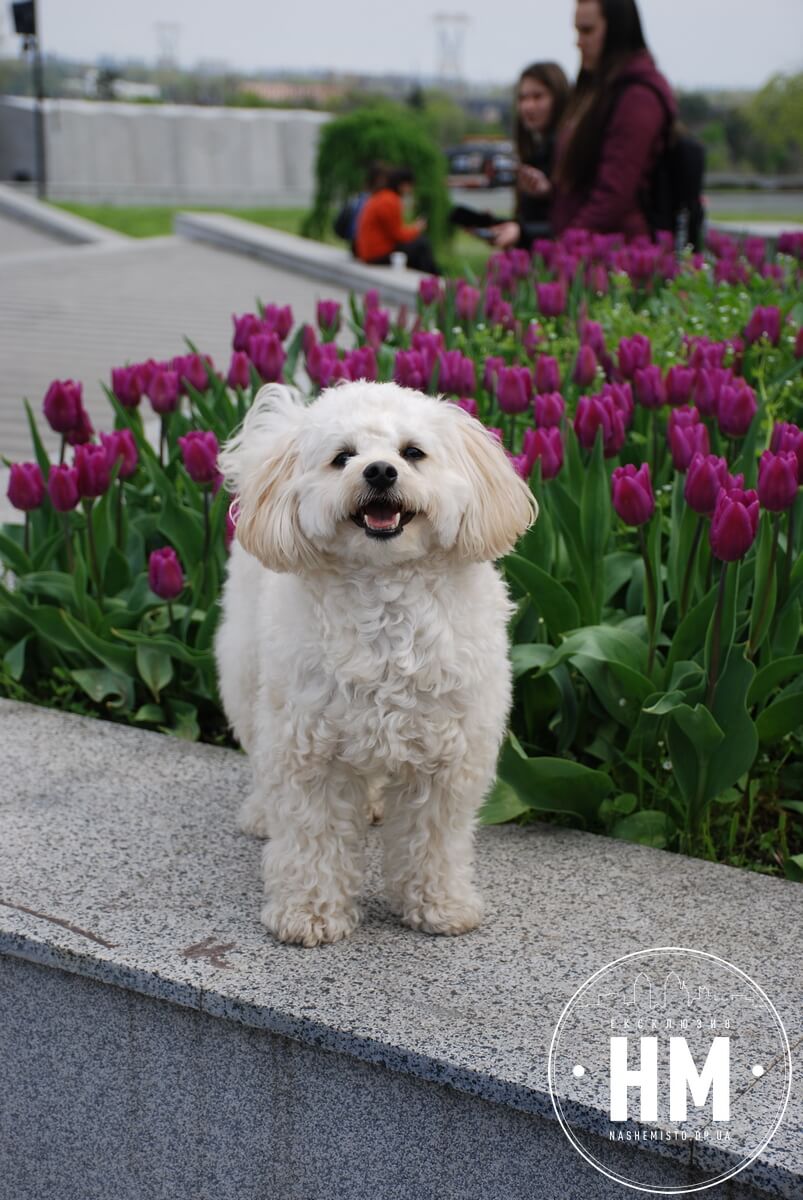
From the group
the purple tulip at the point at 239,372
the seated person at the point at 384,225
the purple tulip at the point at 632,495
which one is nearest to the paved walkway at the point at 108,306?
the seated person at the point at 384,225

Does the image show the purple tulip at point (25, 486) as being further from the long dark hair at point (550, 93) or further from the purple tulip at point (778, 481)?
the long dark hair at point (550, 93)

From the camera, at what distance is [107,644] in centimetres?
383

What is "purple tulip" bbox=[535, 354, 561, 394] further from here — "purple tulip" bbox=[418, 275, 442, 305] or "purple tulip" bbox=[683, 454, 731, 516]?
"purple tulip" bbox=[418, 275, 442, 305]

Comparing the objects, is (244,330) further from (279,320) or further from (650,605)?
(650,605)

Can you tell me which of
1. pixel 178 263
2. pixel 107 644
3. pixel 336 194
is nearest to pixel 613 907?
pixel 107 644

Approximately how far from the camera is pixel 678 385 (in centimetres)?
407

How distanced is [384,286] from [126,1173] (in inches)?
425

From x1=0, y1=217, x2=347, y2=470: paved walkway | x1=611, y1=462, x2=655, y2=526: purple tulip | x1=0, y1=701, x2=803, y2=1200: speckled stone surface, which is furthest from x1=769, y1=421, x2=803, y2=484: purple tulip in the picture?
x1=0, y1=217, x2=347, y2=470: paved walkway

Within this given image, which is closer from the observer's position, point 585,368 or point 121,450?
point 121,450

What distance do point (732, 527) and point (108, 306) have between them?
980 cm

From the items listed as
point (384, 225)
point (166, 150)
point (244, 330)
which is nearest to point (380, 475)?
point (244, 330)

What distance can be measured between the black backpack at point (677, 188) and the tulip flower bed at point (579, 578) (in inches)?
124

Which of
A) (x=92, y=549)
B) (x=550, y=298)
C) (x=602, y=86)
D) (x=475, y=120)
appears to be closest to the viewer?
(x=92, y=549)

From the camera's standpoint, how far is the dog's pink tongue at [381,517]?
2479 millimetres
